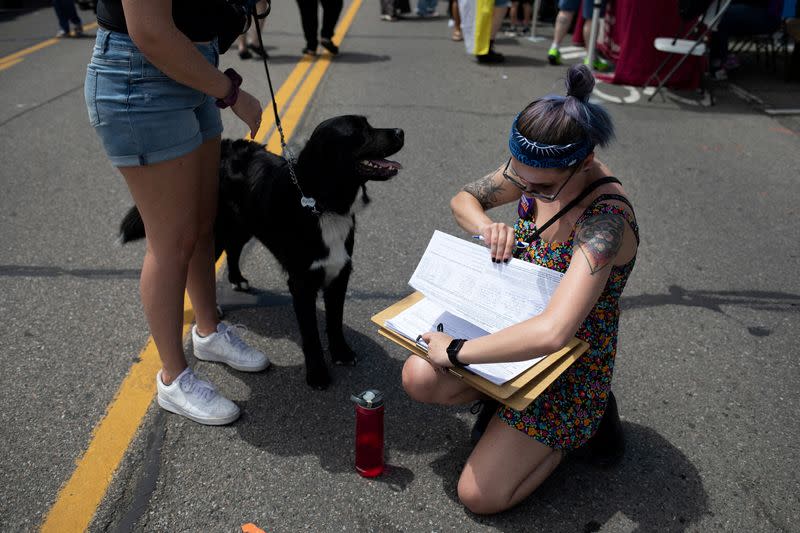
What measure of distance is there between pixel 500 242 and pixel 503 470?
78 cm

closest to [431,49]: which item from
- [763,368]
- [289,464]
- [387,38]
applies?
[387,38]

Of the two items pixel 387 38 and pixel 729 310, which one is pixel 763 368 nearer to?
pixel 729 310

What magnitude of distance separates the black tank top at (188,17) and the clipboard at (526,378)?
47.7 inches

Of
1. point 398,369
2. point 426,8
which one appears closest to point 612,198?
point 398,369

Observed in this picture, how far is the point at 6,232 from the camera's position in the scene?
402cm

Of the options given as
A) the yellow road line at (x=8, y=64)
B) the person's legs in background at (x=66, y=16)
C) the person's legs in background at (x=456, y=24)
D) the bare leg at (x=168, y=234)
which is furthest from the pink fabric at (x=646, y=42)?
the person's legs in background at (x=66, y=16)

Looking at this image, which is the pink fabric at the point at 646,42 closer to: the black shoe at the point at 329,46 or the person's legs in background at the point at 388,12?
the black shoe at the point at 329,46

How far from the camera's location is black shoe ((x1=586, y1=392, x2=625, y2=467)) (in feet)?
7.80

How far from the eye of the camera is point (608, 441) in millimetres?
2387

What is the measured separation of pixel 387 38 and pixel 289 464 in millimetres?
8417

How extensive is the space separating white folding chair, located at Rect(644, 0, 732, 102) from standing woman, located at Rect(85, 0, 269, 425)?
5.55 meters

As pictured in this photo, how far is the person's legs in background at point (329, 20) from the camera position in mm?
8086

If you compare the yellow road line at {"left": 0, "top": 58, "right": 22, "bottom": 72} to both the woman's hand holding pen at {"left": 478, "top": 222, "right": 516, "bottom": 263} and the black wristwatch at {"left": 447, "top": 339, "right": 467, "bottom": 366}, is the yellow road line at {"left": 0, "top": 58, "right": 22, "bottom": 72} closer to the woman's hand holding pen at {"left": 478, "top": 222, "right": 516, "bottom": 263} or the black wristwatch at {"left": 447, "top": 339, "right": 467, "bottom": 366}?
the woman's hand holding pen at {"left": 478, "top": 222, "right": 516, "bottom": 263}

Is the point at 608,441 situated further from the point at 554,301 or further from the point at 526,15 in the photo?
the point at 526,15
